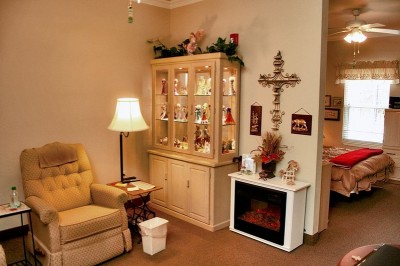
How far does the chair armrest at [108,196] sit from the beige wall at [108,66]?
0.78 meters

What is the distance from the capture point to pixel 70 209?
11.2 feet

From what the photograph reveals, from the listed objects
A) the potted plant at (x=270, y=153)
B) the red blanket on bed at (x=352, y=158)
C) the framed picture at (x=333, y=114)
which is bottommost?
the red blanket on bed at (x=352, y=158)

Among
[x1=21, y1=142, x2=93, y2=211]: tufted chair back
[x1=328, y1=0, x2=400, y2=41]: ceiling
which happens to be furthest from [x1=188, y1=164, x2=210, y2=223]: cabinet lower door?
[x1=328, y1=0, x2=400, y2=41]: ceiling

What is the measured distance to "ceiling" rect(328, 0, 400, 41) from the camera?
461 centimetres

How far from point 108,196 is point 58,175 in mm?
607

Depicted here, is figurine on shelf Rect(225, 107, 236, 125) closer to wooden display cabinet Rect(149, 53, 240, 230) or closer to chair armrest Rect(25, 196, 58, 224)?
wooden display cabinet Rect(149, 53, 240, 230)

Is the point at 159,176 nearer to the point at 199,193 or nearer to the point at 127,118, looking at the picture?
Result: the point at 199,193

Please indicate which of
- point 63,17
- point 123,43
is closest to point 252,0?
point 123,43

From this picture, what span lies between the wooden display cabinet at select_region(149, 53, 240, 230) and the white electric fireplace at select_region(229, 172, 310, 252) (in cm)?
24

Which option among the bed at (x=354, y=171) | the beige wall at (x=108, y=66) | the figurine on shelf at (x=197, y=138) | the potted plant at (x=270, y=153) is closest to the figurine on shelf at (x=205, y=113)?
the figurine on shelf at (x=197, y=138)

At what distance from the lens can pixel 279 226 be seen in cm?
353

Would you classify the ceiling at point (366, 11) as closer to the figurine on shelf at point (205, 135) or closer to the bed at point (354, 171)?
the bed at point (354, 171)

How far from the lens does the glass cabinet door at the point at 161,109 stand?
462 centimetres

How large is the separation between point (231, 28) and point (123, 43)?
4.71 feet
